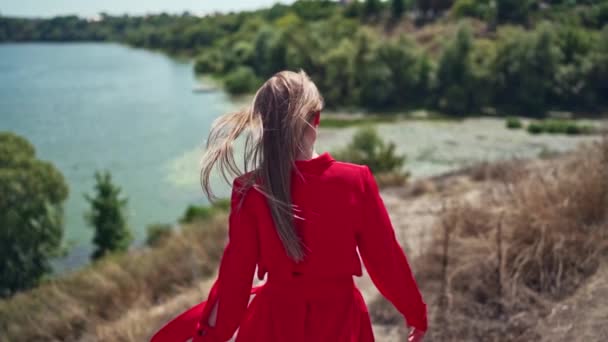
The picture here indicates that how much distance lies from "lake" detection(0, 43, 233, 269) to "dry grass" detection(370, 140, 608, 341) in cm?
1442

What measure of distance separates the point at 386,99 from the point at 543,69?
945cm

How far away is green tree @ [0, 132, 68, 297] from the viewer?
1411 cm

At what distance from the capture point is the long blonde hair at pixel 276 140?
5.14ft

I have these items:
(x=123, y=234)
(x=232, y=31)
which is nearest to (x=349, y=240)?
(x=123, y=234)

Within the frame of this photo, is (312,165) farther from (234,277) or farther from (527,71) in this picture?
(527,71)

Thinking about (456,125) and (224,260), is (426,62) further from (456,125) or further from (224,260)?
(224,260)

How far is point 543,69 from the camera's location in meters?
33.4

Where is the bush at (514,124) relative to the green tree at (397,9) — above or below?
below

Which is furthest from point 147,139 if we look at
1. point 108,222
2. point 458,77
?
point 458,77

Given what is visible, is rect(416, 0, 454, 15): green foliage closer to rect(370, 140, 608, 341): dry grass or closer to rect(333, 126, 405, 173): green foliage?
rect(333, 126, 405, 173): green foliage

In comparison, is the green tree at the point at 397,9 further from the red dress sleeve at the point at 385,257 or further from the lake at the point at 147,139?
the red dress sleeve at the point at 385,257

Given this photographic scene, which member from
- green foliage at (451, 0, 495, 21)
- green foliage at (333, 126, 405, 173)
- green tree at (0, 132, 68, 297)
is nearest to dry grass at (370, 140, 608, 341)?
green tree at (0, 132, 68, 297)

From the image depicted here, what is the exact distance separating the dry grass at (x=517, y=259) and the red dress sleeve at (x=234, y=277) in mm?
1799

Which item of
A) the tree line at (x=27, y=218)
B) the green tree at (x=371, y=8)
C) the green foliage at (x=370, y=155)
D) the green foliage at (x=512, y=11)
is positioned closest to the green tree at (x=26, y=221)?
the tree line at (x=27, y=218)
